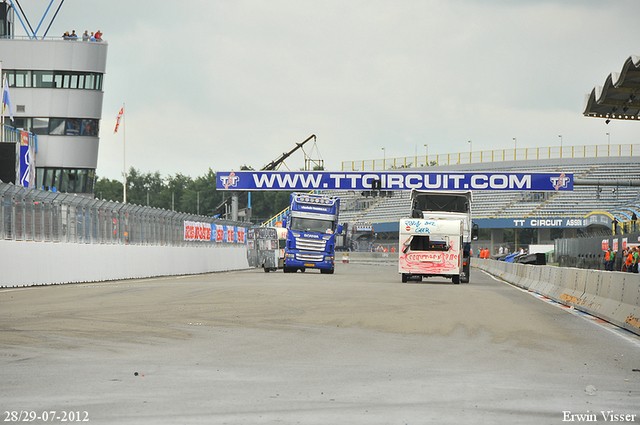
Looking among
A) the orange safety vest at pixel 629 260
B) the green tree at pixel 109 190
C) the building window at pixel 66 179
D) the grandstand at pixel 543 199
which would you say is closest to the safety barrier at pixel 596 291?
A: the orange safety vest at pixel 629 260

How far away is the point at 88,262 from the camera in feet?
96.8

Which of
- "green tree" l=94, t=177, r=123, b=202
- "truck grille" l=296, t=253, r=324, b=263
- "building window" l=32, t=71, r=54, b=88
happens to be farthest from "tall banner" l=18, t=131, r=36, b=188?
"green tree" l=94, t=177, r=123, b=202

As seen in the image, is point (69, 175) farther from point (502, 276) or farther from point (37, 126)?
point (502, 276)

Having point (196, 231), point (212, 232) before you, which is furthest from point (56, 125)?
point (196, 231)

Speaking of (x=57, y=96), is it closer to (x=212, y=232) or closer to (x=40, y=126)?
(x=40, y=126)

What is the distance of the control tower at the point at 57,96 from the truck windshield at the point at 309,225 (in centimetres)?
2845

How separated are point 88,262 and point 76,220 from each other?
5.29 ft

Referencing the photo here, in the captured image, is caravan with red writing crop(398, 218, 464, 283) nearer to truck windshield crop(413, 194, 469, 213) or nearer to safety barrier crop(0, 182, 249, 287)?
truck windshield crop(413, 194, 469, 213)

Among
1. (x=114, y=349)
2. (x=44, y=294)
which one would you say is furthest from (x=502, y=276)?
(x=114, y=349)

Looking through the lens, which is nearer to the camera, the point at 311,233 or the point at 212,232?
the point at 311,233

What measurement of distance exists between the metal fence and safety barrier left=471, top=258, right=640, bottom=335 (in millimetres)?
15600

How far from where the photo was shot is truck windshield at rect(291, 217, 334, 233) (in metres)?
42.5

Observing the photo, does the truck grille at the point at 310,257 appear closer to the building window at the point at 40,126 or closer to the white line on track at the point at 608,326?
the white line on track at the point at 608,326

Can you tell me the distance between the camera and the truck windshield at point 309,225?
4247 centimetres
